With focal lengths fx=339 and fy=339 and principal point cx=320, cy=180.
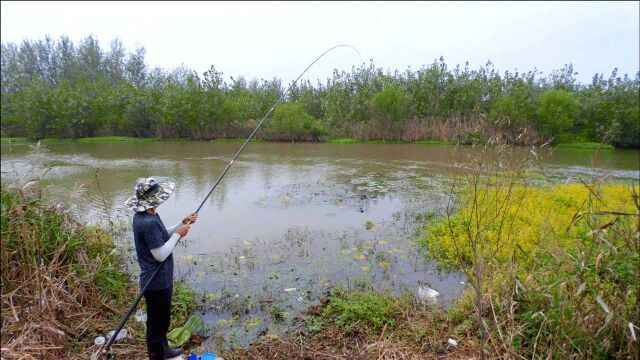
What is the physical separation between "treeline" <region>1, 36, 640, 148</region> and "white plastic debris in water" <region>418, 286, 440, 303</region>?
2386 cm

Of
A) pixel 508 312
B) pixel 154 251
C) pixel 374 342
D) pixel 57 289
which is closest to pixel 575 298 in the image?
pixel 508 312

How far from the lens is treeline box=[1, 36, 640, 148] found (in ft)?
92.3

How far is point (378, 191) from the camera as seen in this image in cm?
1155

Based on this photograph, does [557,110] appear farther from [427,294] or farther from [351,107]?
[427,294]

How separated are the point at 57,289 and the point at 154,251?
62.6 inches

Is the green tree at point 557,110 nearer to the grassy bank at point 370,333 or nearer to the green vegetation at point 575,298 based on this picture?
the green vegetation at point 575,298

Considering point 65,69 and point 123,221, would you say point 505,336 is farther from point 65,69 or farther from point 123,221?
point 65,69

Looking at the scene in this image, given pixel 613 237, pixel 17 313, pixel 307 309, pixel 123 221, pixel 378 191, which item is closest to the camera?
pixel 613 237

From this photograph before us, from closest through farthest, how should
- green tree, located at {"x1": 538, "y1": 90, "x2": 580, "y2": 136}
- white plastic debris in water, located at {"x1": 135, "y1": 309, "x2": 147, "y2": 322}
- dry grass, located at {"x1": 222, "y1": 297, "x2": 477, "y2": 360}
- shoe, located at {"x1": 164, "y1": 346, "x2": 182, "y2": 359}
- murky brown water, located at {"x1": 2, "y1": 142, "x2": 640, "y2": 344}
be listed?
1. shoe, located at {"x1": 164, "y1": 346, "x2": 182, "y2": 359}
2. dry grass, located at {"x1": 222, "y1": 297, "x2": 477, "y2": 360}
3. white plastic debris in water, located at {"x1": 135, "y1": 309, "x2": 147, "y2": 322}
4. murky brown water, located at {"x1": 2, "y1": 142, "x2": 640, "y2": 344}
5. green tree, located at {"x1": 538, "y1": 90, "x2": 580, "y2": 136}

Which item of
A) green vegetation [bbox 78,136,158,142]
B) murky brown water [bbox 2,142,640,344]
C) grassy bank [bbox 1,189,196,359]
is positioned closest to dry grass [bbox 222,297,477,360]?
murky brown water [bbox 2,142,640,344]

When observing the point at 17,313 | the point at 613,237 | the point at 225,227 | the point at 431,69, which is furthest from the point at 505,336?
the point at 431,69

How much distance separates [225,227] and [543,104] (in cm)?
2907

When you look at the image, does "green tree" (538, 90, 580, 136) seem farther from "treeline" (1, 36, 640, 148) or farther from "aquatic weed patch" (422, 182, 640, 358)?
"aquatic weed patch" (422, 182, 640, 358)

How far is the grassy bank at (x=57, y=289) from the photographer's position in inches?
123
